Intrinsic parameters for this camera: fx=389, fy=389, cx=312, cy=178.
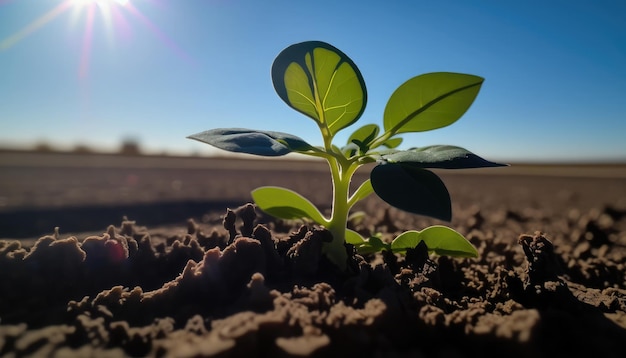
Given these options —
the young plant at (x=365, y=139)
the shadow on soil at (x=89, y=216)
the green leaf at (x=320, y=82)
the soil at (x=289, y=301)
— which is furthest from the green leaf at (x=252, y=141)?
the shadow on soil at (x=89, y=216)

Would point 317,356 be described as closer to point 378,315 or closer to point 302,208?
point 378,315

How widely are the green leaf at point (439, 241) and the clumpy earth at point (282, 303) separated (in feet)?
0.15

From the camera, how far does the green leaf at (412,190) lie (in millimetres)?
783

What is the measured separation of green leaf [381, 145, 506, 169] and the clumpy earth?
27 centimetres

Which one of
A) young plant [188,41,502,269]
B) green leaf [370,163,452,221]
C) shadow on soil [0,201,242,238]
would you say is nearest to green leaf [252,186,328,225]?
young plant [188,41,502,269]

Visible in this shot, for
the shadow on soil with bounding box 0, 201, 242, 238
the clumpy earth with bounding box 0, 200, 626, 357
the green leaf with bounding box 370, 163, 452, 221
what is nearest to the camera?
the clumpy earth with bounding box 0, 200, 626, 357

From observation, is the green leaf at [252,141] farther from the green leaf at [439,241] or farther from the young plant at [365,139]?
the green leaf at [439,241]

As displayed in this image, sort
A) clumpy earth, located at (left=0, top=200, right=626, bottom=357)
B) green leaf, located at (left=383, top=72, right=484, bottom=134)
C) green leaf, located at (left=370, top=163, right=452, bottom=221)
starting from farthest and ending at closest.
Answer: green leaf, located at (left=383, top=72, right=484, bottom=134), green leaf, located at (left=370, top=163, right=452, bottom=221), clumpy earth, located at (left=0, top=200, right=626, bottom=357)

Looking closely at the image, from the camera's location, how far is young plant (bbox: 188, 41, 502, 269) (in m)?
0.86

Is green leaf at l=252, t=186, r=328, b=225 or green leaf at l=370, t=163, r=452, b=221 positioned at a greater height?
green leaf at l=370, t=163, r=452, b=221

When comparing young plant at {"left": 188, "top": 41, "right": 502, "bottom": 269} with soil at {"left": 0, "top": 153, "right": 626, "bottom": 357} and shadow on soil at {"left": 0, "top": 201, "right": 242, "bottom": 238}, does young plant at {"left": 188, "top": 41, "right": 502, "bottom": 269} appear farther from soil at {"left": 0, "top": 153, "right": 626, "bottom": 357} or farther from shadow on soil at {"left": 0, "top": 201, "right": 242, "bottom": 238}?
shadow on soil at {"left": 0, "top": 201, "right": 242, "bottom": 238}

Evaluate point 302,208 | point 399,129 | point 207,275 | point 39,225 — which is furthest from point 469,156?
point 39,225

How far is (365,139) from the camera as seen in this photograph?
1.18 metres

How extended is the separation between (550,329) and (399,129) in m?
0.59
